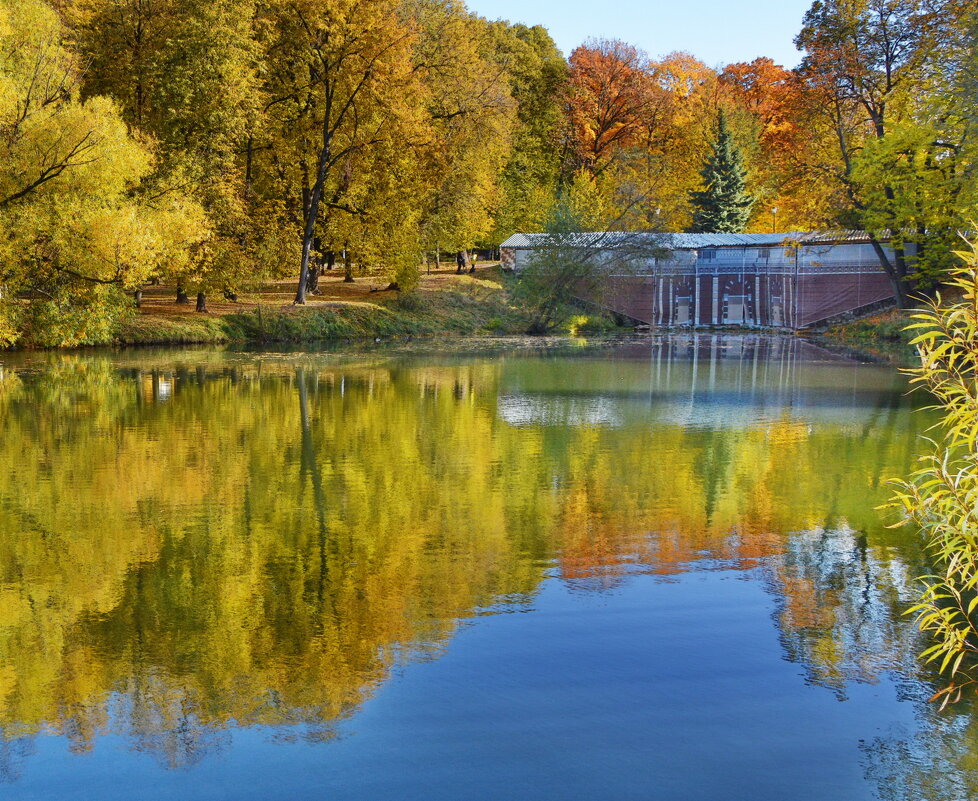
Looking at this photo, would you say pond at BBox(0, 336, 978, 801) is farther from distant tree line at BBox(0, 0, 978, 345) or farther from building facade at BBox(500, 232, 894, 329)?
building facade at BBox(500, 232, 894, 329)

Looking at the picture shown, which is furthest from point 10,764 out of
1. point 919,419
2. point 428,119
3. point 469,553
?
point 428,119

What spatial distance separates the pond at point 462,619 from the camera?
17.8 ft

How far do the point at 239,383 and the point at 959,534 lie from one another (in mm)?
20612

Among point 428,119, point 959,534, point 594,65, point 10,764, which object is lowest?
point 10,764

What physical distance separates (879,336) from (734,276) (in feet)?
31.7

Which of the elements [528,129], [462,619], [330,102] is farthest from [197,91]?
[462,619]

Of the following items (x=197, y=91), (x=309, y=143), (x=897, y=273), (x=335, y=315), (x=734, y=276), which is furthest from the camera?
(x=734, y=276)

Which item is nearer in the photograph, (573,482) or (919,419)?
(573,482)

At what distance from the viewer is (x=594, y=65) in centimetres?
6284

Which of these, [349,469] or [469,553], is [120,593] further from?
[349,469]

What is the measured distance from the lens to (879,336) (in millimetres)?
42719

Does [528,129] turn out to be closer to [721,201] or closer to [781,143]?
[721,201]

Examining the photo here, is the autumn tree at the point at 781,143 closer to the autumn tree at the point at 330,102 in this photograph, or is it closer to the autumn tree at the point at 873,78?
the autumn tree at the point at 873,78

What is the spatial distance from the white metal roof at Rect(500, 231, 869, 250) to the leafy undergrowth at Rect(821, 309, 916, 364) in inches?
140
